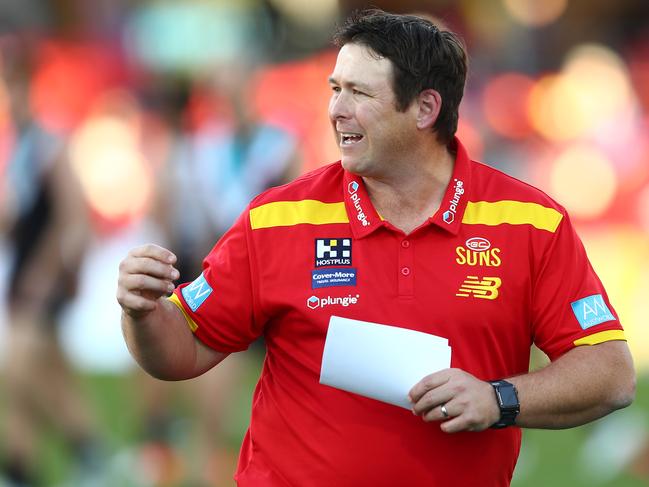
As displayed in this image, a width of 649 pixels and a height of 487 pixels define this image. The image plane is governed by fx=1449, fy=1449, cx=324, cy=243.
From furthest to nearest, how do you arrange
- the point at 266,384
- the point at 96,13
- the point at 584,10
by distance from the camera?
1. the point at 584,10
2. the point at 96,13
3. the point at 266,384

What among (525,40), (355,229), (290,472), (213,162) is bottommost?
(290,472)

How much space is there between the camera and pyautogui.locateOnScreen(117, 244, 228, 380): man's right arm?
397 cm

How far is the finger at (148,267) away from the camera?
396cm

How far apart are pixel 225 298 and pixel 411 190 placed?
0.65m

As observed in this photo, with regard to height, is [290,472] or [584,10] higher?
[584,10]

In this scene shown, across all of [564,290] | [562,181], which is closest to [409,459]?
[564,290]

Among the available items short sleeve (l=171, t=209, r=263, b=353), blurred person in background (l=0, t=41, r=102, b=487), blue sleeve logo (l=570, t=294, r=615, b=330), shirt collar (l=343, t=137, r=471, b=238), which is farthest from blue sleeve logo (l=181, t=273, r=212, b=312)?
blurred person in background (l=0, t=41, r=102, b=487)

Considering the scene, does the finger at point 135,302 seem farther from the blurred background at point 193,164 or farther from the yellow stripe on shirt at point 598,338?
the blurred background at point 193,164

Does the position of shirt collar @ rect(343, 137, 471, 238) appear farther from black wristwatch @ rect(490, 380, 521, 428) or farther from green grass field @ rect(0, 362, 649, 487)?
green grass field @ rect(0, 362, 649, 487)

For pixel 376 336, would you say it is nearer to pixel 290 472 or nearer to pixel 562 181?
pixel 290 472

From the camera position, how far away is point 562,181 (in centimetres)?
1581

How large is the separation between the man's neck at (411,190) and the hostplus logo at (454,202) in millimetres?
53

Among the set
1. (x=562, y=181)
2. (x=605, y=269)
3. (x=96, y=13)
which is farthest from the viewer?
(x=96, y=13)

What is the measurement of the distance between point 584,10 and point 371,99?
63.5 feet
